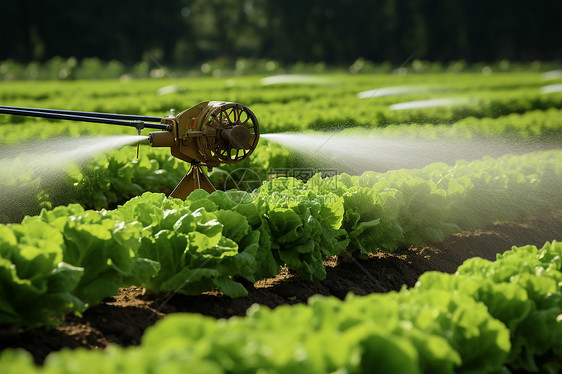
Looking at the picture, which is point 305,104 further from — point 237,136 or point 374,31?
point 374,31

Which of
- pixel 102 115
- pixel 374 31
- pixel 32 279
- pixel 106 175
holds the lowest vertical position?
pixel 106 175

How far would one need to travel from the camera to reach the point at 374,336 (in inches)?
92.6

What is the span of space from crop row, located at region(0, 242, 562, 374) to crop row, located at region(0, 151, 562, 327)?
0.74m

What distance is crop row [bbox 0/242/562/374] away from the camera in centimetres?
209

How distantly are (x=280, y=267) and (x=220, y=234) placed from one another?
3.08ft

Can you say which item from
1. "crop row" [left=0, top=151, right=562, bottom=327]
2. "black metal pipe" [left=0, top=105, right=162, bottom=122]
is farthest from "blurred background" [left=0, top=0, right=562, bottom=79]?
"crop row" [left=0, top=151, right=562, bottom=327]

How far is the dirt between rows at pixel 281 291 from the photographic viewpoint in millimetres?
3674

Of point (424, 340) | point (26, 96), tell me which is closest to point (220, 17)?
point (26, 96)

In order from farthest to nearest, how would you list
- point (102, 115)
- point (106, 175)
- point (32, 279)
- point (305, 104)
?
1. point (305, 104)
2. point (106, 175)
3. point (102, 115)
4. point (32, 279)

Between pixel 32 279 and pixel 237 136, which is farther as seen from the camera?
pixel 237 136

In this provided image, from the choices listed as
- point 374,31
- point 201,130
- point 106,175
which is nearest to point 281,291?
point 201,130

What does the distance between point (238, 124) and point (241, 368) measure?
362 cm

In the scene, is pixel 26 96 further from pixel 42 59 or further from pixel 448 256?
pixel 42 59

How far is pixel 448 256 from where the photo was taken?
6.23 m
